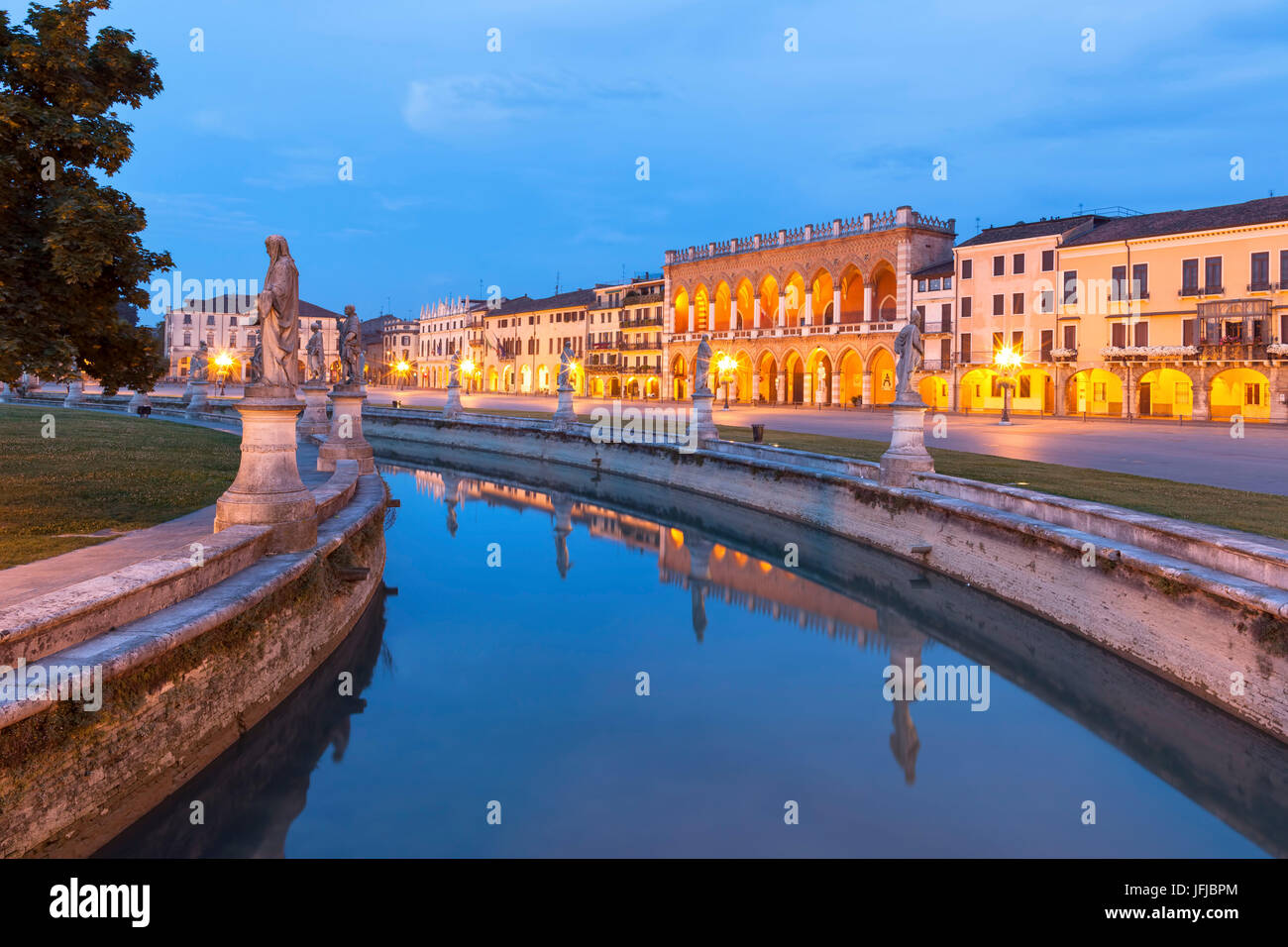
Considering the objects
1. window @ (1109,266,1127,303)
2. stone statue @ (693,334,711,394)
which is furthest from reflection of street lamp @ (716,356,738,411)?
stone statue @ (693,334,711,394)

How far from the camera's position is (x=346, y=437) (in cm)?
1848

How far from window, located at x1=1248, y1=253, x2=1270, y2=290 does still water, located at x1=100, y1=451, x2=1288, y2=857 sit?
34.7 m

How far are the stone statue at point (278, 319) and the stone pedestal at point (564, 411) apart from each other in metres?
24.9

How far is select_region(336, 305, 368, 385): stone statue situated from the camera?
18828mm

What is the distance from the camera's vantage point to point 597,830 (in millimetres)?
6758

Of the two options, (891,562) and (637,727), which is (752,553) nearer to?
(891,562)

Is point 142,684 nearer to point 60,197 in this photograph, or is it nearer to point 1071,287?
point 60,197

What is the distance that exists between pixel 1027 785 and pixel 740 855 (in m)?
2.92

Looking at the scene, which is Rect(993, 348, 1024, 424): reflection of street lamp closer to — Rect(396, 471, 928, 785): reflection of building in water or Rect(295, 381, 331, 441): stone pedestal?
Rect(396, 471, 928, 785): reflection of building in water

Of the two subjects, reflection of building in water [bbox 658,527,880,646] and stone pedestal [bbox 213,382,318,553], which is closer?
stone pedestal [bbox 213,382,318,553]

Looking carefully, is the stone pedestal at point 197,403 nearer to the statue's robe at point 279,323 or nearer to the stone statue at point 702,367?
the stone statue at point 702,367

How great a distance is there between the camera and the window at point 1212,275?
133ft

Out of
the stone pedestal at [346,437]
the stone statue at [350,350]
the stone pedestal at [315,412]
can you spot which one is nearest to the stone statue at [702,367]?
the stone statue at [350,350]
